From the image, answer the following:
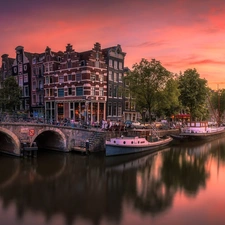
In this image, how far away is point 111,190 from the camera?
19.0 metres

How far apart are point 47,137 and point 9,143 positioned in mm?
6161

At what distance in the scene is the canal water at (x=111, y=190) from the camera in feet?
46.7

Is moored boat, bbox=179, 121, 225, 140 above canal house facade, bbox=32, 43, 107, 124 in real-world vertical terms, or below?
below

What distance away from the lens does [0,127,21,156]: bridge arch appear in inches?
1110

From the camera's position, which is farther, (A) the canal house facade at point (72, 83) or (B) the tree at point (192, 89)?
(B) the tree at point (192, 89)

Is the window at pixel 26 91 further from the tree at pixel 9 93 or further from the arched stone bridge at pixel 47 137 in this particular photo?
the arched stone bridge at pixel 47 137

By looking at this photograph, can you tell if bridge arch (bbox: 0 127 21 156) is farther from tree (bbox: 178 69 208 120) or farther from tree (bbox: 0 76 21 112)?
tree (bbox: 178 69 208 120)

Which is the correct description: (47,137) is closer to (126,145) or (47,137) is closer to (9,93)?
(126,145)

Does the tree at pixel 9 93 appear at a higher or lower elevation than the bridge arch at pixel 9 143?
higher

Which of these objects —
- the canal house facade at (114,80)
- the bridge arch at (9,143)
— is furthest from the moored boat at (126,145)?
the canal house facade at (114,80)

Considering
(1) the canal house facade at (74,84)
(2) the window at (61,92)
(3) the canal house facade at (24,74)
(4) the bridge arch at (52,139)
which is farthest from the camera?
(3) the canal house facade at (24,74)

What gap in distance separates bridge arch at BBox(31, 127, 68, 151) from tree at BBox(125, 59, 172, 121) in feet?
53.8

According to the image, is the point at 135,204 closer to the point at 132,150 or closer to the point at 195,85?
the point at 132,150

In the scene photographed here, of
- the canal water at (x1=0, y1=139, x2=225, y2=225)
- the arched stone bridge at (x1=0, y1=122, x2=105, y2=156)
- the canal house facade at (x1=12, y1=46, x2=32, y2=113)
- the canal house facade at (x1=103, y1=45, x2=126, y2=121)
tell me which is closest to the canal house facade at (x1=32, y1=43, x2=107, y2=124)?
the canal house facade at (x1=103, y1=45, x2=126, y2=121)
